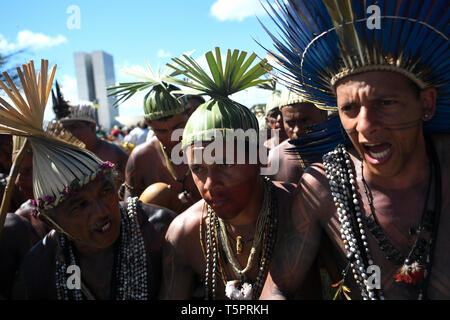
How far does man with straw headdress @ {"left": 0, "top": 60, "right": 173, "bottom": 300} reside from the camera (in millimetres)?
2484

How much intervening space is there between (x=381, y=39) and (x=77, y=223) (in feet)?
6.70

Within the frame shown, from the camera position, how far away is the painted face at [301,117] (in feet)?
14.0

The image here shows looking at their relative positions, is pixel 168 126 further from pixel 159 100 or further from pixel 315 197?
pixel 315 197

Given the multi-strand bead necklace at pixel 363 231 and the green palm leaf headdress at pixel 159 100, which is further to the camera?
the green palm leaf headdress at pixel 159 100

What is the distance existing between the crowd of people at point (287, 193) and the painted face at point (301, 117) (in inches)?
64.9

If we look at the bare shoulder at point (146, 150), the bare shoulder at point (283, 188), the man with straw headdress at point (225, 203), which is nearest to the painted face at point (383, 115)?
the man with straw headdress at point (225, 203)

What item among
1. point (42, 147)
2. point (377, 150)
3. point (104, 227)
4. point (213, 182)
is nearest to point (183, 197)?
point (104, 227)

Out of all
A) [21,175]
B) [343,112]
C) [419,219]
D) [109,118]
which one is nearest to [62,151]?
[21,175]

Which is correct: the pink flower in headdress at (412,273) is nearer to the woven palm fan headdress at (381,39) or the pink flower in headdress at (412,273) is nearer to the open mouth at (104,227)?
the woven palm fan headdress at (381,39)

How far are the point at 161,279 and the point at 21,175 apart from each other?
170 centimetres

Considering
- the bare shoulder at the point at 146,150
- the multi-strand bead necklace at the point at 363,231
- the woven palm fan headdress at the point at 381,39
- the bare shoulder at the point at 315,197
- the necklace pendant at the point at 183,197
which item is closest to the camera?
the woven palm fan headdress at the point at 381,39

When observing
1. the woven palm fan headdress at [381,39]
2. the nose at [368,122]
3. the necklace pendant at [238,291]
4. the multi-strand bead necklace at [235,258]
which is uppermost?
the woven palm fan headdress at [381,39]

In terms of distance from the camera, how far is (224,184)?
227cm
